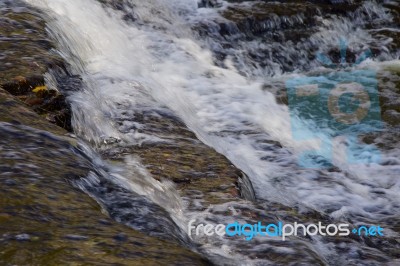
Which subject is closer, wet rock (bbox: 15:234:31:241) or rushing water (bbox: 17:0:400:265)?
wet rock (bbox: 15:234:31:241)

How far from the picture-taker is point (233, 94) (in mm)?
7840

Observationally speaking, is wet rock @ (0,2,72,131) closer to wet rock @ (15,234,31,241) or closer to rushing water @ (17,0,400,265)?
rushing water @ (17,0,400,265)

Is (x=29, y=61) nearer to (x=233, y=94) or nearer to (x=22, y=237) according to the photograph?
(x=22, y=237)

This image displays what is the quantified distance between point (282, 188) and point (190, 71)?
3.06 metres

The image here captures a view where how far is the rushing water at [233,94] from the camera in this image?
444 centimetres

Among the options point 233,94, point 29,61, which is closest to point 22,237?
point 29,61

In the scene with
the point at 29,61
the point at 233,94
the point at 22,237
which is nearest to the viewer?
the point at 22,237

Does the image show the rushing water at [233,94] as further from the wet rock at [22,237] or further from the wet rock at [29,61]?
the wet rock at [22,237]

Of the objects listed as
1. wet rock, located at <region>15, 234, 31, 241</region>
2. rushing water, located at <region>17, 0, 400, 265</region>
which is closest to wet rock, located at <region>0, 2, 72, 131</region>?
rushing water, located at <region>17, 0, 400, 265</region>

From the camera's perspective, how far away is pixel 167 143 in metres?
5.25

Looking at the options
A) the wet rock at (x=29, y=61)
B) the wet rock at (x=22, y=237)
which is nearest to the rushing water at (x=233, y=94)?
the wet rock at (x=29, y=61)

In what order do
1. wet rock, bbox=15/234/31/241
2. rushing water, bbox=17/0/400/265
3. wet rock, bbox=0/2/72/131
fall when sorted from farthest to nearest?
wet rock, bbox=0/2/72/131 → rushing water, bbox=17/0/400/265 → wet rock, bbox=15/234/31/241

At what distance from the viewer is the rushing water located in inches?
175

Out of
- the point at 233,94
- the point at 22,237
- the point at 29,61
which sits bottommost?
the point at 233,94
